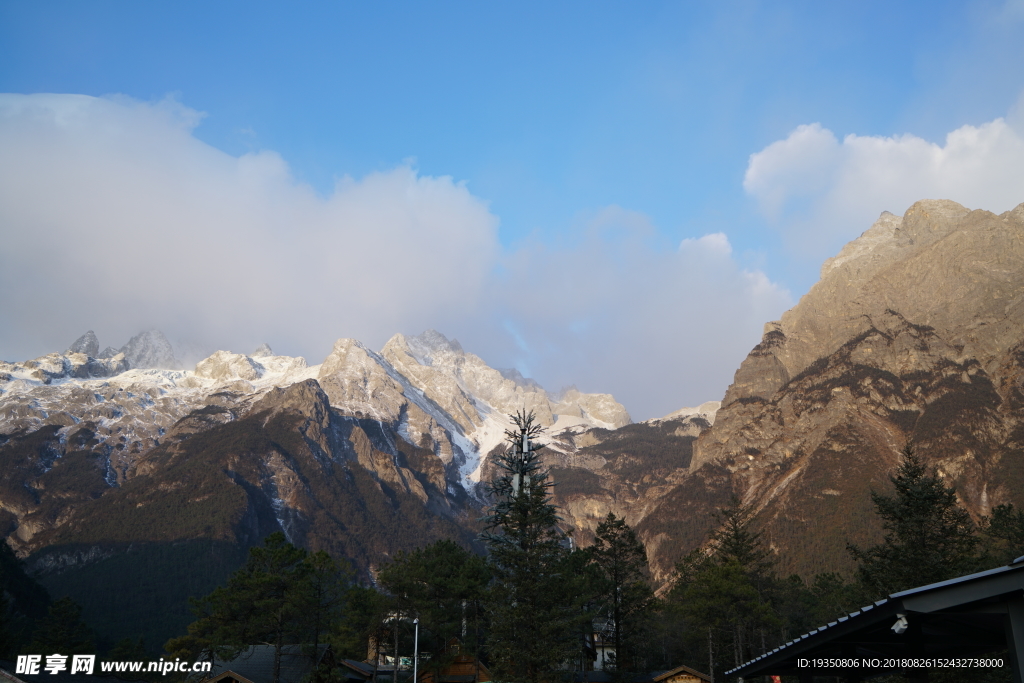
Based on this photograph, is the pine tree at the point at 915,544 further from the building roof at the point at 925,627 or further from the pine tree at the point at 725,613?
the building roof at the point at 925,627

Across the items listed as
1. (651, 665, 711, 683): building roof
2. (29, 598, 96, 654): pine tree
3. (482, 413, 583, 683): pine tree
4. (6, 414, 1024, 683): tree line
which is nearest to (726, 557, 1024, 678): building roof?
(6, 414, 1024, 683): tree line

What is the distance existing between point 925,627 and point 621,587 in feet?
173

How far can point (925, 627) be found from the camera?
32.8 ft

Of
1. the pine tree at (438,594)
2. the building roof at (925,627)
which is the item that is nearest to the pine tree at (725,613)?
the pine tree at (438,594)

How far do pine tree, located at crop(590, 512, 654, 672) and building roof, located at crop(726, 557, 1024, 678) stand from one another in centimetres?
4819

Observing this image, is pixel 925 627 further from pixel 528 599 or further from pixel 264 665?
pixel 264 665

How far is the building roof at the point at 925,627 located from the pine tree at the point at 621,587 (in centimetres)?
4819

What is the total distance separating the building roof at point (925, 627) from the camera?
7488mm

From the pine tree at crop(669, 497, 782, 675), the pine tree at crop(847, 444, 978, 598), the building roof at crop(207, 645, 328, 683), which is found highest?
the pine tree at crop(847, 444, 978, 598)

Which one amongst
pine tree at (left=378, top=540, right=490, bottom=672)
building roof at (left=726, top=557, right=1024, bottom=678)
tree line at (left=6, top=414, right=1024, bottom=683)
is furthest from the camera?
pine tree at (left=378, top=540, right=490, bottom=672)

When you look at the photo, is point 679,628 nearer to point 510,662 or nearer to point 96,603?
point 510,662

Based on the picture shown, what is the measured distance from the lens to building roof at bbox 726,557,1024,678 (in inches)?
295

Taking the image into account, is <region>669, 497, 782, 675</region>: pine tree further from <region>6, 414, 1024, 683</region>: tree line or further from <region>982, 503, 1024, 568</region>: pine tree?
<region>982, 503, 1024, 568</region>: pine tree

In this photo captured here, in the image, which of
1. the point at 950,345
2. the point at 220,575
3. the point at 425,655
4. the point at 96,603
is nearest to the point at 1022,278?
the point at 950,345
